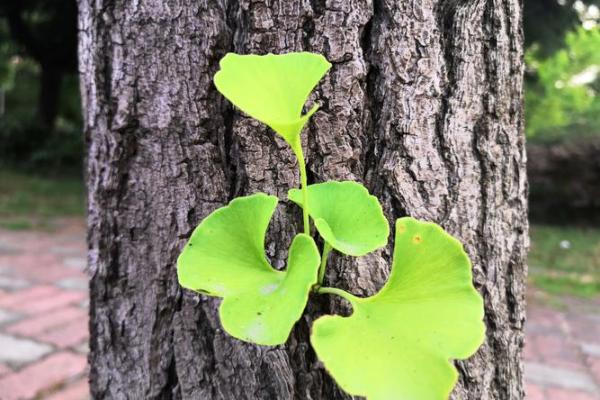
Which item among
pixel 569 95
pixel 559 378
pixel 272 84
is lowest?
pixel 559 378

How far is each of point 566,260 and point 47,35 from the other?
235 inches

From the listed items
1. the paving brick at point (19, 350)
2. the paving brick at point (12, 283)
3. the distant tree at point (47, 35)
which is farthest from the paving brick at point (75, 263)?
the distant tree at point (47, 35)

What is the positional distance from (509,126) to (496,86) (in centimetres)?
5

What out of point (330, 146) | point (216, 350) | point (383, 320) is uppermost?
point (330, 146)

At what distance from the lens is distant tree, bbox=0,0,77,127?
5.46 m

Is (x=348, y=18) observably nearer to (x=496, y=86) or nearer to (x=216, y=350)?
(x=496, y=86)

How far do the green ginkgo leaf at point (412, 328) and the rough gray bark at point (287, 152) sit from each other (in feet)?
0.45

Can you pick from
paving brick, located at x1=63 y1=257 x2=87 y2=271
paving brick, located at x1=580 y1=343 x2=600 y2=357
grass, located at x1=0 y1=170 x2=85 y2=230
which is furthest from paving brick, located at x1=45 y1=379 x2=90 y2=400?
grass, located at x1=0 y1=170 x2=85 y2=230

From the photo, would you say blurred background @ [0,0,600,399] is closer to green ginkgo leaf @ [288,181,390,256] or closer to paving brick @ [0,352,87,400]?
paving brick @ [0,352,87,400]

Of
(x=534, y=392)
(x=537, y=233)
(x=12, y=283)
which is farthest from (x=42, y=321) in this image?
(x=537, y=233)

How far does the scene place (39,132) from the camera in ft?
23.7

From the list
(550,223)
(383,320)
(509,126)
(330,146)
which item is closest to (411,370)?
(383,320)

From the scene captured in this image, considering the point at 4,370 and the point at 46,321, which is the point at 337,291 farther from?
the point at 46,321

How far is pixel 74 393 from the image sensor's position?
1547 millimetres
